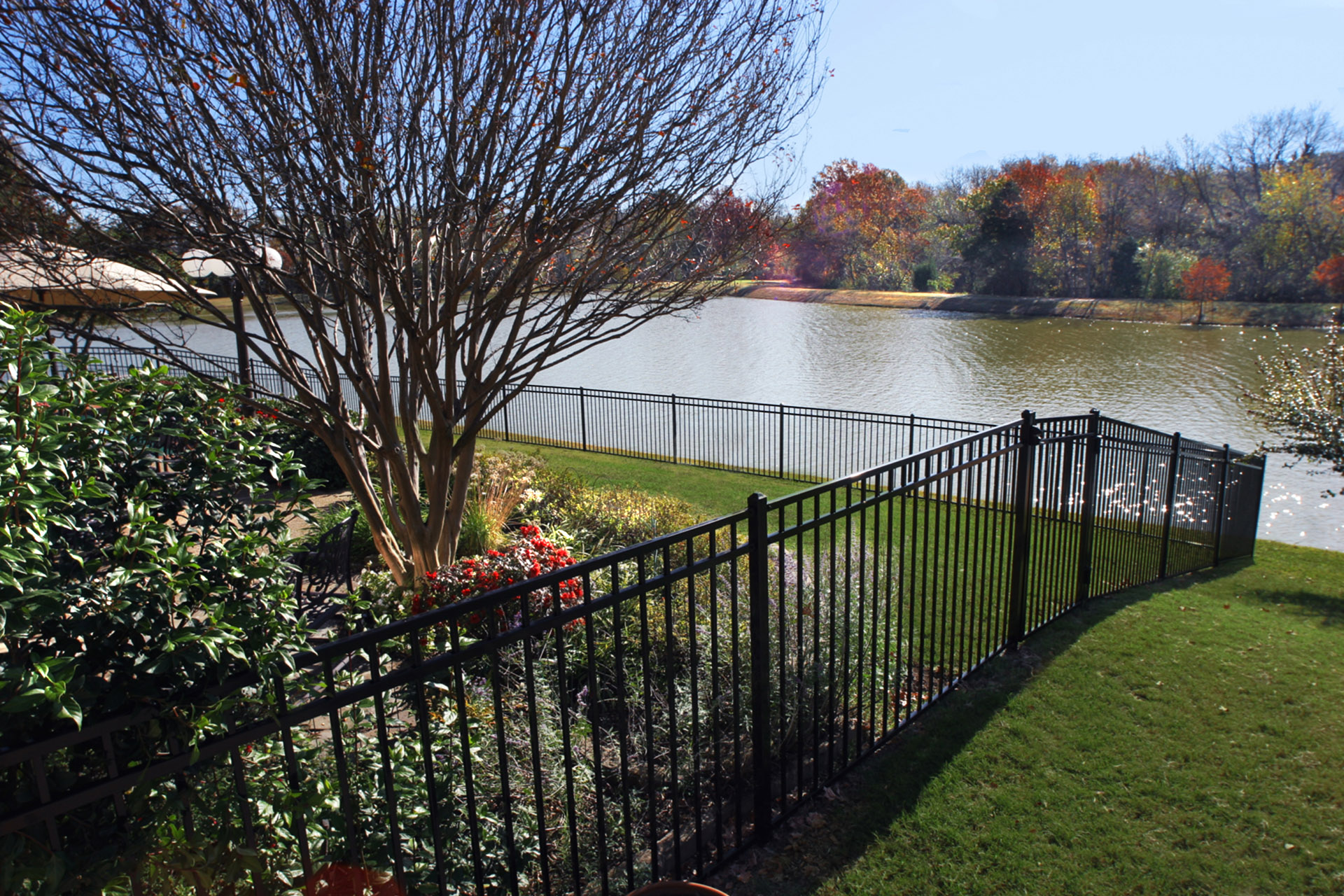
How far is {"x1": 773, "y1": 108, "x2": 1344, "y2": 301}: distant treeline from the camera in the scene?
41375mm

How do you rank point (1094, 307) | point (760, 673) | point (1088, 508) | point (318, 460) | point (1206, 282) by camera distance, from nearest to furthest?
point (760, 673) < point (1088, 508) < point (318, 460) < point (1206, 282) < point (1094, 307)

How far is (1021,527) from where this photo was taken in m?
5.14

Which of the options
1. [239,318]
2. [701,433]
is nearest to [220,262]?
[239,318]

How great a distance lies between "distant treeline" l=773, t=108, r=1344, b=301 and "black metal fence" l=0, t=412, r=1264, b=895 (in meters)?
38.6

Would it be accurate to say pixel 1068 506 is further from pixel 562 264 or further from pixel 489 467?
pixel 489 467

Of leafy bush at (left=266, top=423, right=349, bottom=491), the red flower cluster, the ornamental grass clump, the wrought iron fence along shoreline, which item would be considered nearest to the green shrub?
leafy bush at (left=266, top=423, right=349, bottom=491)

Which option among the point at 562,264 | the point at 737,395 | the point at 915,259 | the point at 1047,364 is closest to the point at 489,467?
A: the point at 562,264

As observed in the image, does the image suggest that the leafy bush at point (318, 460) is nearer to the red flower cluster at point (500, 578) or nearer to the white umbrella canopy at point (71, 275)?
the white umbrella canopy at point (71, 275)

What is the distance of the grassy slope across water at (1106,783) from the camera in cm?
327

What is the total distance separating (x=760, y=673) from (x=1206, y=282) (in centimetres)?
4755

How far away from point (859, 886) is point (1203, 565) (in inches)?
320

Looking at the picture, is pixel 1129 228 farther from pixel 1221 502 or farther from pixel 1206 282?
pixel 1221 502

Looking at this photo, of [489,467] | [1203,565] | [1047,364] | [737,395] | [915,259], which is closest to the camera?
[1203,565]

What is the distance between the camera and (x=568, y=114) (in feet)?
18.2
